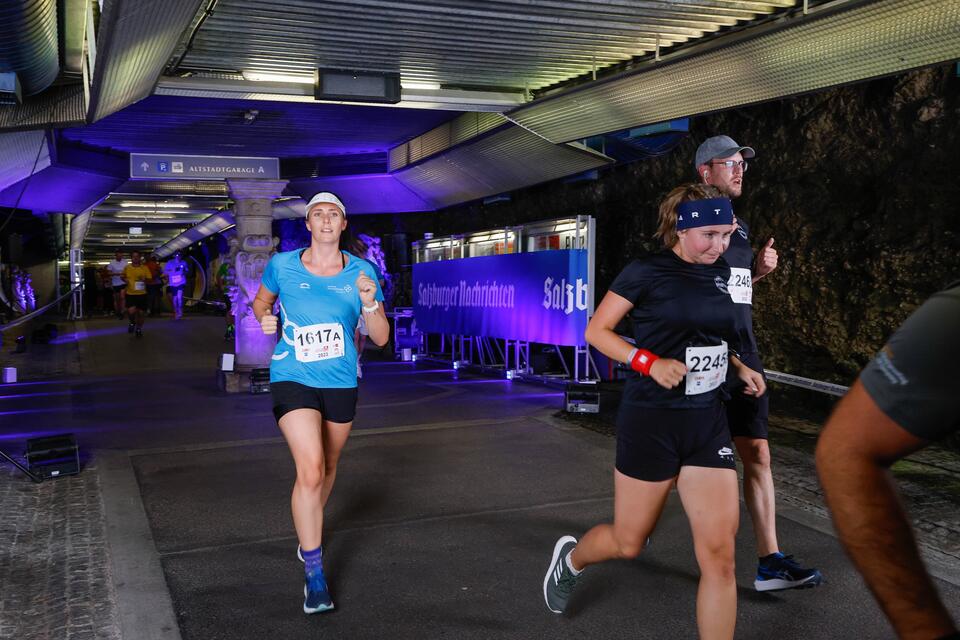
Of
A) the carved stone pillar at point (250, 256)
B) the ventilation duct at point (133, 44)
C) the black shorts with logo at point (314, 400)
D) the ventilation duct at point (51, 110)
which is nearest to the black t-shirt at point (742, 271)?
the black shorts with logo at point (314, 400)

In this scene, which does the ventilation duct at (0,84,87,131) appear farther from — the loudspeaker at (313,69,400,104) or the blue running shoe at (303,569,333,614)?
the blue running shoe at (303,569,333,614)

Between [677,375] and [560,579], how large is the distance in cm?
134

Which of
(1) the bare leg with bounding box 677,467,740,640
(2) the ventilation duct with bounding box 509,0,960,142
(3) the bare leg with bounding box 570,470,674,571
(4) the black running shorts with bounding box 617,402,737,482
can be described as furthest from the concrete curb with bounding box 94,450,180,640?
(2) the ventilation duct with bounding box 509,0,960,142

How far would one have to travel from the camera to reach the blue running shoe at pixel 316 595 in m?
4.21

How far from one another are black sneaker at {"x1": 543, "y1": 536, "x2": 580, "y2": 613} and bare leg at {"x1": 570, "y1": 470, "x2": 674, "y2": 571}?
0.36m

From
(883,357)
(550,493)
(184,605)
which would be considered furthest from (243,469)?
(883,357)

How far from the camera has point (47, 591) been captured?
4477mm

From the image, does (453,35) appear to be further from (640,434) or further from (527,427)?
(640,434)

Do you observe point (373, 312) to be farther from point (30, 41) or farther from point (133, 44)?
point (30, 41)

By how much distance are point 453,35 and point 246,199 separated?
604 cm

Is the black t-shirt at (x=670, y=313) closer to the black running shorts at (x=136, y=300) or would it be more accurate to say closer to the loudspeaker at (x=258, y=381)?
the loudspeaker at (x=258, y=381)

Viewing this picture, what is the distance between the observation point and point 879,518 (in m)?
1.14

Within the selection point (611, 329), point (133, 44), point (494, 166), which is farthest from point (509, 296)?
point (611, 329)

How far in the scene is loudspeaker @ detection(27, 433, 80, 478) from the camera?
274 inches
